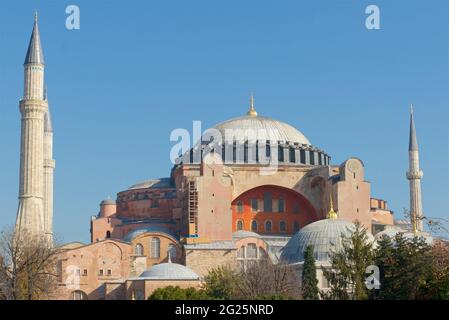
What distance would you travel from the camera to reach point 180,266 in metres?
35.2

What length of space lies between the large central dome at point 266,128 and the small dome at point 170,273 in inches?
407

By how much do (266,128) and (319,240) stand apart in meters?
9.62

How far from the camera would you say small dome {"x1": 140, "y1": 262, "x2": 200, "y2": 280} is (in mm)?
34275

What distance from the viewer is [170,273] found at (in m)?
34.4

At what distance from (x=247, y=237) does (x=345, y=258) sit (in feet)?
33.6

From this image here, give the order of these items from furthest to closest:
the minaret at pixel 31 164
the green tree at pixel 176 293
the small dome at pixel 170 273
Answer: the minaret at pixel 31 164 → the small dome at pixel 170 273 → the green tree at pixel 176 293

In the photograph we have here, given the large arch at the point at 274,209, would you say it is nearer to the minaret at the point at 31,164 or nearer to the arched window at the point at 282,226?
the arched window at the point at 282,226

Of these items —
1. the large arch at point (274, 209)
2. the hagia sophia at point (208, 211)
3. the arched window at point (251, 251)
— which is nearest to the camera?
the hagia sophia at point (208, 211)

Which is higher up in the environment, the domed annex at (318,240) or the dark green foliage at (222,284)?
the domed annex at (318,240)

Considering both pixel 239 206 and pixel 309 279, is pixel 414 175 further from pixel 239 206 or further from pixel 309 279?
pixel 309 279

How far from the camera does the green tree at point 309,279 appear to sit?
29906 mm

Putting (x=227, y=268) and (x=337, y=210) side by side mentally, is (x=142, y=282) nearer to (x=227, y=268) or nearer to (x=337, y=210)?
(x=227, y=268)

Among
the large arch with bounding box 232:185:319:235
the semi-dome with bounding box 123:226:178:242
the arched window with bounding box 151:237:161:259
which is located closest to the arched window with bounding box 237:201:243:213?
the large arch with bounding box 232:185:319:235

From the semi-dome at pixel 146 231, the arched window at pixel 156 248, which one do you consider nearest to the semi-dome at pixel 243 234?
the semi-dome at pixel 146 231
